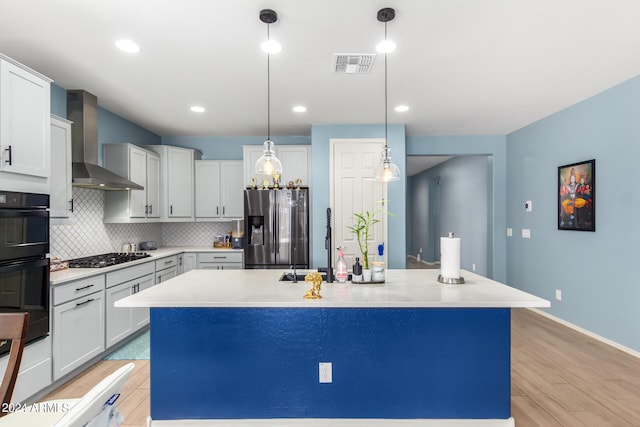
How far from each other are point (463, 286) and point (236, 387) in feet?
5.25

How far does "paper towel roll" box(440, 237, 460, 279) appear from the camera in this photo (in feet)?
7.47

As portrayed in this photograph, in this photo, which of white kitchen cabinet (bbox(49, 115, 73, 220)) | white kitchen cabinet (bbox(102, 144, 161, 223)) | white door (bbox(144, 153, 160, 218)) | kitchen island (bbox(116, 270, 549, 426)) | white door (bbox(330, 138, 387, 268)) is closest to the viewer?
kitchen island (bbox(116, 270, 549, 426))

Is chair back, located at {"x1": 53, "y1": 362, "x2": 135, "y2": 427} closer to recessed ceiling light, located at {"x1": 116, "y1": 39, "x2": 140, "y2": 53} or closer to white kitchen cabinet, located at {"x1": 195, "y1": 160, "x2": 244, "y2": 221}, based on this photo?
recessed ceiling light, located at {"x1": 116, "y1": 39, "x2": 140, "y2": 53}

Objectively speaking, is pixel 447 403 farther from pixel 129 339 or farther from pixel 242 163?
pixel 242 163

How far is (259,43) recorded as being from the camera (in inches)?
98.7

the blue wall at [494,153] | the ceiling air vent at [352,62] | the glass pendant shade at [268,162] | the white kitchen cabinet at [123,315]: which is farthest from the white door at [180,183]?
the blue wall at [494,153]

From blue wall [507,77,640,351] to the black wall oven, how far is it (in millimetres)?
5012

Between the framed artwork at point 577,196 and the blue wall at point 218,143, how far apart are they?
348 cm

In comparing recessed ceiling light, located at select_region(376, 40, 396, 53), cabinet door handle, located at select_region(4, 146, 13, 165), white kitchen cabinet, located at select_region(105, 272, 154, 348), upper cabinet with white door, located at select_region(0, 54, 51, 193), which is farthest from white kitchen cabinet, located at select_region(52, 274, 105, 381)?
recessed ceiling light, located at select_region(376, 40, 396, 53)

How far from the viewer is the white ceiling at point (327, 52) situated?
2.11 meters

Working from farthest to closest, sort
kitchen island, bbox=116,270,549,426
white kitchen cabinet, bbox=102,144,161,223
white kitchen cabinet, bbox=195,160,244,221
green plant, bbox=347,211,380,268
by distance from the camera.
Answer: white kitchen cabinet, bbox=195,160,244,221
white kitchen cabinet, bbox=102,144,161,223
green plant, bbox=347,211,380,268
kitchen island, bbox=116,270,549,426

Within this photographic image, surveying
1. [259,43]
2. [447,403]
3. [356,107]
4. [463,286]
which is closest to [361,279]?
[463,286]

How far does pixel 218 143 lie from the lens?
17.7ft

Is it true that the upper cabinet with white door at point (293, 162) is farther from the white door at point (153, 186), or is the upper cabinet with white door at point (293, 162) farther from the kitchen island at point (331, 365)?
the kitchen island at point (331, 365)
